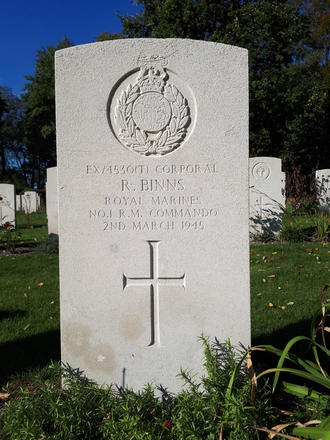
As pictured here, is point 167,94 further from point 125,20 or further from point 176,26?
point 125,20

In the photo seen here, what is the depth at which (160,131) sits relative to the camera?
243cm

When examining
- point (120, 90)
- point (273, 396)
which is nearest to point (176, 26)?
point (120, 90)

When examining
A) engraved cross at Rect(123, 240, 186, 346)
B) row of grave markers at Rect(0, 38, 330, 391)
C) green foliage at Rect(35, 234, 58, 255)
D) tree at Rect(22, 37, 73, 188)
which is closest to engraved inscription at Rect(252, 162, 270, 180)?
green foliage at Rect(35, 234, 58, 255)

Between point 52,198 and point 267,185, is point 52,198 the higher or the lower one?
the lower one

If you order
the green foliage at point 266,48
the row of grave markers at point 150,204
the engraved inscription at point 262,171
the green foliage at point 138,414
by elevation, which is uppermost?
the green foliage at point 266,48

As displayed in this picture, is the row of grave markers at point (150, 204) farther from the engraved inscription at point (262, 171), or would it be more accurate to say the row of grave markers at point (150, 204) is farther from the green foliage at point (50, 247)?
the engraved inscription at point (262, 171)

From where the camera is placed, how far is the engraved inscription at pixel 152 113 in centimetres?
240

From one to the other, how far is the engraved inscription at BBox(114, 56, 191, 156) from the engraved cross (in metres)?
0.69

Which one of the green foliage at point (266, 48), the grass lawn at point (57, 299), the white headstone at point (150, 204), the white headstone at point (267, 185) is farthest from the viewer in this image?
the green foliage at point (266, 48)

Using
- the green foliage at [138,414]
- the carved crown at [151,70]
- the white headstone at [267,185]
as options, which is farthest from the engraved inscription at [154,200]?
the white headstone at [267,185]

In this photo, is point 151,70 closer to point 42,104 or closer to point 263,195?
point 263,195

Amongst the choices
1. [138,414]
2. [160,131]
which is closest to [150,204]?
[160,131]

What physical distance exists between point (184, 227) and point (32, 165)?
143 feet

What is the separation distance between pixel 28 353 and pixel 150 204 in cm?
188
